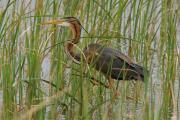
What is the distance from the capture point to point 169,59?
464cm

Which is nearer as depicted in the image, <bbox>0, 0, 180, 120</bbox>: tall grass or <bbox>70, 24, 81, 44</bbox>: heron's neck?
<bbox>0, 0, 180, 120</bbox>: tall grass

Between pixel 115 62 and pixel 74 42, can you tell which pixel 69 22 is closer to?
pixel 74 42

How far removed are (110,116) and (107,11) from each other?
1222 millimetres

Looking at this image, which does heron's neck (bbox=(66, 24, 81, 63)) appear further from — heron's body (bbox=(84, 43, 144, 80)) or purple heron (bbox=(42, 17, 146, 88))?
heron's body (bbox=(84, 43, 144, 80))

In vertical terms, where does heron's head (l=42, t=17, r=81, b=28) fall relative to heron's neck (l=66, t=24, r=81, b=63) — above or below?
above

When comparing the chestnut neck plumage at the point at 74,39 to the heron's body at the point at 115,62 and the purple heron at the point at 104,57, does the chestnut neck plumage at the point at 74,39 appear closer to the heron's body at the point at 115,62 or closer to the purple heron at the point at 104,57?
the purple heron at the point at 104,57

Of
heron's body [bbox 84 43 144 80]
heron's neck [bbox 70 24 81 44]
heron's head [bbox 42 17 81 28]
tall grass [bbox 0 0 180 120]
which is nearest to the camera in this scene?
tall grass [bbox 0 0 180 120]

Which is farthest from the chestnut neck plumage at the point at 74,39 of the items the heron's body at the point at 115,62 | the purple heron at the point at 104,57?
the heron's body at the point at 115,62

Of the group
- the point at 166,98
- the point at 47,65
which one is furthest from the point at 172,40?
the point at 47,65

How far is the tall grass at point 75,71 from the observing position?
379cm

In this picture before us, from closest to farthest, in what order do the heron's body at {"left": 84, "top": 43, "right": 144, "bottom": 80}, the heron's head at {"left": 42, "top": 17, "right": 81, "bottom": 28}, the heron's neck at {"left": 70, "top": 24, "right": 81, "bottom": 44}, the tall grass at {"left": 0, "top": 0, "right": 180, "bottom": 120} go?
the tall grass at {"left": 0, "top": 0, "right": 180, "bottom": 120}
the heron's body at {"left": 84, "top": 43, "right": 144, "bottom": 80}
the heron's head at {"left": 42, "top": 17, "right": 81, "bottom": 28}
the heron's neck at {"left": 70, "top": 24, "right": 81, "bottom": 44}

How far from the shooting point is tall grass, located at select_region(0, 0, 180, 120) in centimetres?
379

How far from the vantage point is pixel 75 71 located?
4898 millimetres

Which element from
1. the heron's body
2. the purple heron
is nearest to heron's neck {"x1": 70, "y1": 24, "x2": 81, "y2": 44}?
the purple heron
